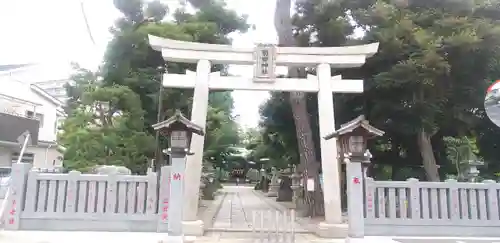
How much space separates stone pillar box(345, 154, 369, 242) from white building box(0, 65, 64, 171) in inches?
643

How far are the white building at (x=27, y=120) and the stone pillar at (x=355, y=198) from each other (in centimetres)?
1632

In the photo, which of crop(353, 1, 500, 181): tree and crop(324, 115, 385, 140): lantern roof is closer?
crop(324, 115, 385, 140): lantern roof

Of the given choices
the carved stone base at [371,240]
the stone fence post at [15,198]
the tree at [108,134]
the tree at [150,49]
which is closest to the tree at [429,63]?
the carved stone base at [371,240]

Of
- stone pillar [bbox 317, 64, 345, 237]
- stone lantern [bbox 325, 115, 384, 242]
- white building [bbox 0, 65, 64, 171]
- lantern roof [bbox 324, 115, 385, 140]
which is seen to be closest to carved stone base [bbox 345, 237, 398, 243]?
stone lantern [bbox 325, 115, 384, 242]

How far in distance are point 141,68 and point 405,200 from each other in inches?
458

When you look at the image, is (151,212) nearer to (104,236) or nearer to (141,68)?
(104,236)

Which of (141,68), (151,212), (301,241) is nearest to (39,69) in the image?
(141,68)

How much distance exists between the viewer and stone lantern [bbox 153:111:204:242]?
28.3ft

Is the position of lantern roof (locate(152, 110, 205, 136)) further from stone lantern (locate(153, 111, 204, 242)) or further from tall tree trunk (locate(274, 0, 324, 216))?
tall tree trunk (locate(274, 0, 324, 216))

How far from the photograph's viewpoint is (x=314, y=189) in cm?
1384

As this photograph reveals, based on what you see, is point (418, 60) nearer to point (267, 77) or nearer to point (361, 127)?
point (361, 127)

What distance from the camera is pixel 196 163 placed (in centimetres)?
1046

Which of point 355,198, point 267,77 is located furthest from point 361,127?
point 267,77

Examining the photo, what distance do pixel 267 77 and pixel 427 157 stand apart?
25.9 feet
